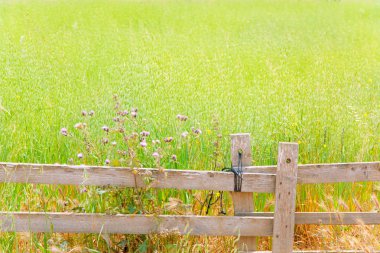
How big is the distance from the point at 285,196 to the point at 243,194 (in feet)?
0.98

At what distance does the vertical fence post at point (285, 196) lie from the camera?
4.59 meters

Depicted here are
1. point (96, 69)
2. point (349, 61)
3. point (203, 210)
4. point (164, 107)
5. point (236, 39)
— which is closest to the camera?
point (203, 210)

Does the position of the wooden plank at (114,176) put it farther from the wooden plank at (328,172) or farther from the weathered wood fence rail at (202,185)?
the wooden plank at (328,172)

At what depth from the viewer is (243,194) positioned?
473 centimetres

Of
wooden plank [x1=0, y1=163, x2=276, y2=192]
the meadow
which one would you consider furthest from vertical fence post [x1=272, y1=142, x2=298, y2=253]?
the meadow

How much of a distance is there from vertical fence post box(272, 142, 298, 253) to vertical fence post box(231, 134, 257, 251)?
199 mm

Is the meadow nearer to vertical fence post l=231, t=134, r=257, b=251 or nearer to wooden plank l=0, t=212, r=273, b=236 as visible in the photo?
wooden plank l=0, t=212, r=273, b=236

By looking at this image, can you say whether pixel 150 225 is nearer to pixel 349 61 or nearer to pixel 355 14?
pixel 349 61

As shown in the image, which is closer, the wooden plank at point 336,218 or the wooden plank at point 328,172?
the wooden plank at point 328,172

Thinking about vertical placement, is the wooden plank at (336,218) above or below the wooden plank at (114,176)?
below

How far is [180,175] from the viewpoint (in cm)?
460

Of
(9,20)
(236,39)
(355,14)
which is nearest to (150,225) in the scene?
(236,39)

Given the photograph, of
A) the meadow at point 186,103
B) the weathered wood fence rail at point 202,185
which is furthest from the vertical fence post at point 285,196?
the meadow at point 186,103

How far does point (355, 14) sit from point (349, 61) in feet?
29.9
